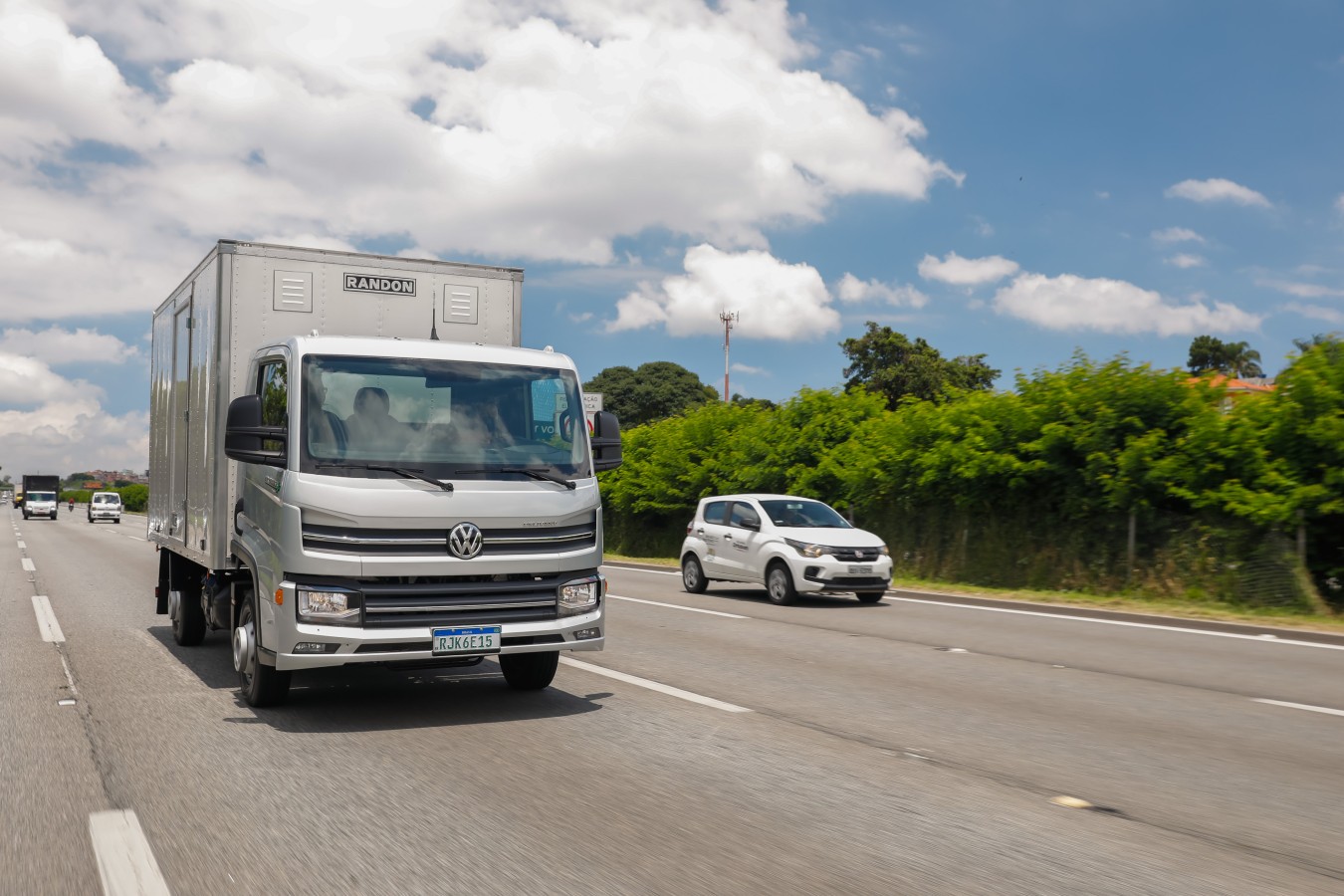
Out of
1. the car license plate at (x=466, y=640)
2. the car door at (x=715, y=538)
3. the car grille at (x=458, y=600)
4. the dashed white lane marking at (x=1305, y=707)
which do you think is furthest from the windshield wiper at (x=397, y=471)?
the car door at (x=715, y=538)

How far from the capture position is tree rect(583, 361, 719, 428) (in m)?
89.4

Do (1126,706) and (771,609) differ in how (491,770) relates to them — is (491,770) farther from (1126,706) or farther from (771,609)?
(771,609)

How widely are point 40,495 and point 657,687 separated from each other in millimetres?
77365

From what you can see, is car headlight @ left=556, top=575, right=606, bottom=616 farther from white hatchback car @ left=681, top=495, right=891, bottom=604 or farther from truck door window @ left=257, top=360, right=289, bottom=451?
white hatchback car @ left=681, top=495, right=891, bottom=604

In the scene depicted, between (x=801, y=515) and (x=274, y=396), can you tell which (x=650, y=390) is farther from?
(x=274, y=396)

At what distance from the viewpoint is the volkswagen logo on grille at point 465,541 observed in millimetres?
7254

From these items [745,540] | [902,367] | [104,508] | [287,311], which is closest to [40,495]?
[104,508]

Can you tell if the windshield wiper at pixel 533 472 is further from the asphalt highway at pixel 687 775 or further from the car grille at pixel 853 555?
the car grille at pixel 853 555

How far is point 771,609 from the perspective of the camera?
16562mm

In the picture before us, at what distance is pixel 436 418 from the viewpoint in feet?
25.2

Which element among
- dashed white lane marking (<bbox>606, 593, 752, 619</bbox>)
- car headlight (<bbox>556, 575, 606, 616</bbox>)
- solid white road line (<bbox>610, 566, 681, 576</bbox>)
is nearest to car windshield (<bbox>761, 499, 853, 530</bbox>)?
dashed white lane marking (<bbox>606, 593, 752, 619</bbox>)

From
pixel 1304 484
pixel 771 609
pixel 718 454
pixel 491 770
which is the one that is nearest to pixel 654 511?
pixel 718 454

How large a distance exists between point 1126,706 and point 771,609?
836cm

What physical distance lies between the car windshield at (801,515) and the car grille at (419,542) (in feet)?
34.6
